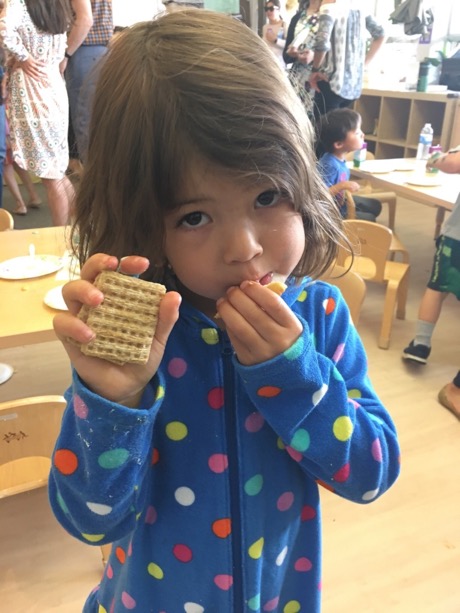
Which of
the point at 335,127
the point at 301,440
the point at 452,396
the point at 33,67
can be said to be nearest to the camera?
the point at 301,440

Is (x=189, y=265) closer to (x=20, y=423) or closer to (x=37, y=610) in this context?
(x=20, y=423)

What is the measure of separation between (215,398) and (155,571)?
26cm

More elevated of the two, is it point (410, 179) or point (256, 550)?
point (256, 550)

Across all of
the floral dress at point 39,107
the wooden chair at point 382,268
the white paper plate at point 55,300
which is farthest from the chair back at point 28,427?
the floral dress at point 39,107

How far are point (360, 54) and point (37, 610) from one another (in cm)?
390

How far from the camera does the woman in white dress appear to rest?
277 centimetres

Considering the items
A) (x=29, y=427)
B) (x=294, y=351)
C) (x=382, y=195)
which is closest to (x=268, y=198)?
(x=294, y=351)

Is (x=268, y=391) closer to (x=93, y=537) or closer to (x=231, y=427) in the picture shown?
(x=231, y=427)

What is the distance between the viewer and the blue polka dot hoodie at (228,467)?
0.61 metres

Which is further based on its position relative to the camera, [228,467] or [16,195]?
[16,195]

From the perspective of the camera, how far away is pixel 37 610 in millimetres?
1520

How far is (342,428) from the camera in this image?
0.64 metres

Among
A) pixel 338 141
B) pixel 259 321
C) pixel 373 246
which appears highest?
pixel 259 321

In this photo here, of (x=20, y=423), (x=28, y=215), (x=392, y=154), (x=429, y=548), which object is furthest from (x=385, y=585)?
(x=392, y=154)
